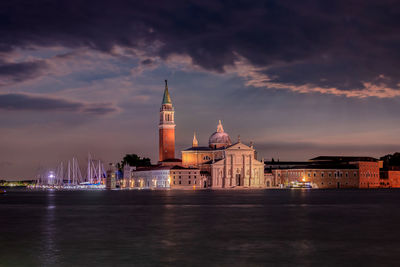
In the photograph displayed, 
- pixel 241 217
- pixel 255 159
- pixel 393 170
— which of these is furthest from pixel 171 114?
pixel 241 217

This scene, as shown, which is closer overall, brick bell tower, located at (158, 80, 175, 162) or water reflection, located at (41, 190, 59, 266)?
water reflection, located at (41, 190, 59, 266)

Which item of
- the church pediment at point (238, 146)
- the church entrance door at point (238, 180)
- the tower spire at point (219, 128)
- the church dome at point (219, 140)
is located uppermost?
the tower spire at point (219, 128)

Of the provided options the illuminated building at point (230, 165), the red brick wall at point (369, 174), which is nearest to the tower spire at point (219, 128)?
the illuminated building at point (230, 165)

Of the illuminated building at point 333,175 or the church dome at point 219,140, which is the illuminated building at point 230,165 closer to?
the church dome at point 219,140

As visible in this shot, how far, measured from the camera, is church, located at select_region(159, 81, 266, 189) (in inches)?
6102

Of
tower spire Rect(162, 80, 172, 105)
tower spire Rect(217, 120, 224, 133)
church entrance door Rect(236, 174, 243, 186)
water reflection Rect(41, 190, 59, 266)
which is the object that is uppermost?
tower spire Rect(162, 80, 172, 105)

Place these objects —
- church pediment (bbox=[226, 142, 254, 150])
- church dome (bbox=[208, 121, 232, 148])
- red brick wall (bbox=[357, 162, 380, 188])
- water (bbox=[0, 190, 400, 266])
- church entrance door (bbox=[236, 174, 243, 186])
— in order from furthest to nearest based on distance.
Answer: red brick wall (bbox=[357, 162, 380, 188]) → church dome (bbox=[208, 121, 232, 148]) → church entrance door (bbox=[236, 174, 243, 186]) → church pediment (bbox=[226, 142, 254, 150]) → water (bbox=[0, 190, 400, 266])

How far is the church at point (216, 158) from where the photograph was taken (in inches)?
6102

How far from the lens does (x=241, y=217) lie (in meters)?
40.4

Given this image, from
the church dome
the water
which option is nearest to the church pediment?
the church dome

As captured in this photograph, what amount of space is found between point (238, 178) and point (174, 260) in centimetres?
13788

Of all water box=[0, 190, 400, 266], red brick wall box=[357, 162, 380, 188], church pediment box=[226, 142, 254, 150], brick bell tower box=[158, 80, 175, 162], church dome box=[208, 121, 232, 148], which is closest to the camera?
water box=[0, 190, 400, 266]

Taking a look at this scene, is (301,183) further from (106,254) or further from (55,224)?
(106,254)

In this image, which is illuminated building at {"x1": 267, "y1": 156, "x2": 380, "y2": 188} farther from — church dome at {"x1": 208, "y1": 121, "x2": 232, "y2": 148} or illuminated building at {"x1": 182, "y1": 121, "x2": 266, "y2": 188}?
church dome at {"x1": 208, "y1": 121, "x2": 232, "y2": 148}
